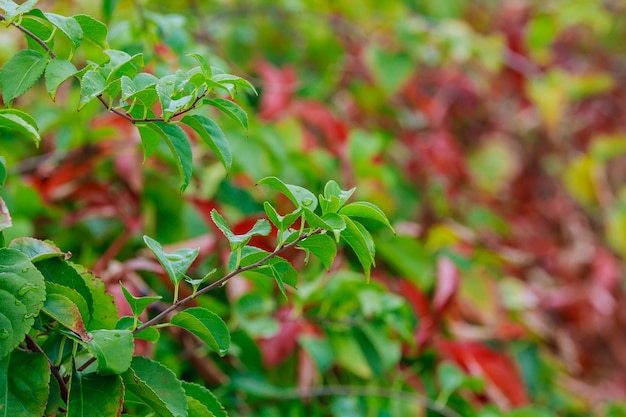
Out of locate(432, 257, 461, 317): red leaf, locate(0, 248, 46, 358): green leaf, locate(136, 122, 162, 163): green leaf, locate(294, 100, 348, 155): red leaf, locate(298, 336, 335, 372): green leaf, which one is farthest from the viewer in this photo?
locate(294, 100, 348, 155): red leaf

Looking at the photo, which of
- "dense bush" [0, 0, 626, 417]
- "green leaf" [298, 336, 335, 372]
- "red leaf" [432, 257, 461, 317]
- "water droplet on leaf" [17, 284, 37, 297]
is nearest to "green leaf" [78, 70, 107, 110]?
"dense bush" [0, 0, 626, 417]

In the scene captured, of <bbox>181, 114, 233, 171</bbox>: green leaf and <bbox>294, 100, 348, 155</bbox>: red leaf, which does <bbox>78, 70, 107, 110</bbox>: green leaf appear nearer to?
<bbox>181, 114, 233, 171</bbox>: green leaf

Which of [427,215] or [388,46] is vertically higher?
[388,46]

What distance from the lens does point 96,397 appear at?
46 centimetres

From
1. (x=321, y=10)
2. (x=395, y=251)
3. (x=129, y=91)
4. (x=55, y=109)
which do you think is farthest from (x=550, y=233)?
(x=129, y=91)

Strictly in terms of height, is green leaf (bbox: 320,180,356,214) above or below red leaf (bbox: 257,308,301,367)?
above

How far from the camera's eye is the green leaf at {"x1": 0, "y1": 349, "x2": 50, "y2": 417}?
44cm

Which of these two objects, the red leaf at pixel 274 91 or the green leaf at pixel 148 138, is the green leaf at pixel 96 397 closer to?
the green leaf at pixel 148 138

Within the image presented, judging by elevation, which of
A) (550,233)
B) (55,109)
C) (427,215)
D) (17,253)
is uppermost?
(17,253)

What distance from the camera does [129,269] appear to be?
832 mm

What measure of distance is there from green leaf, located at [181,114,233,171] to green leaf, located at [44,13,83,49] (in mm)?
83

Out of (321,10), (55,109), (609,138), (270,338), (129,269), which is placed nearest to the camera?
(129,269)

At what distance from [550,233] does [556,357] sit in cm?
66

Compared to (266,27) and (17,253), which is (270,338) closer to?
(17,253)
